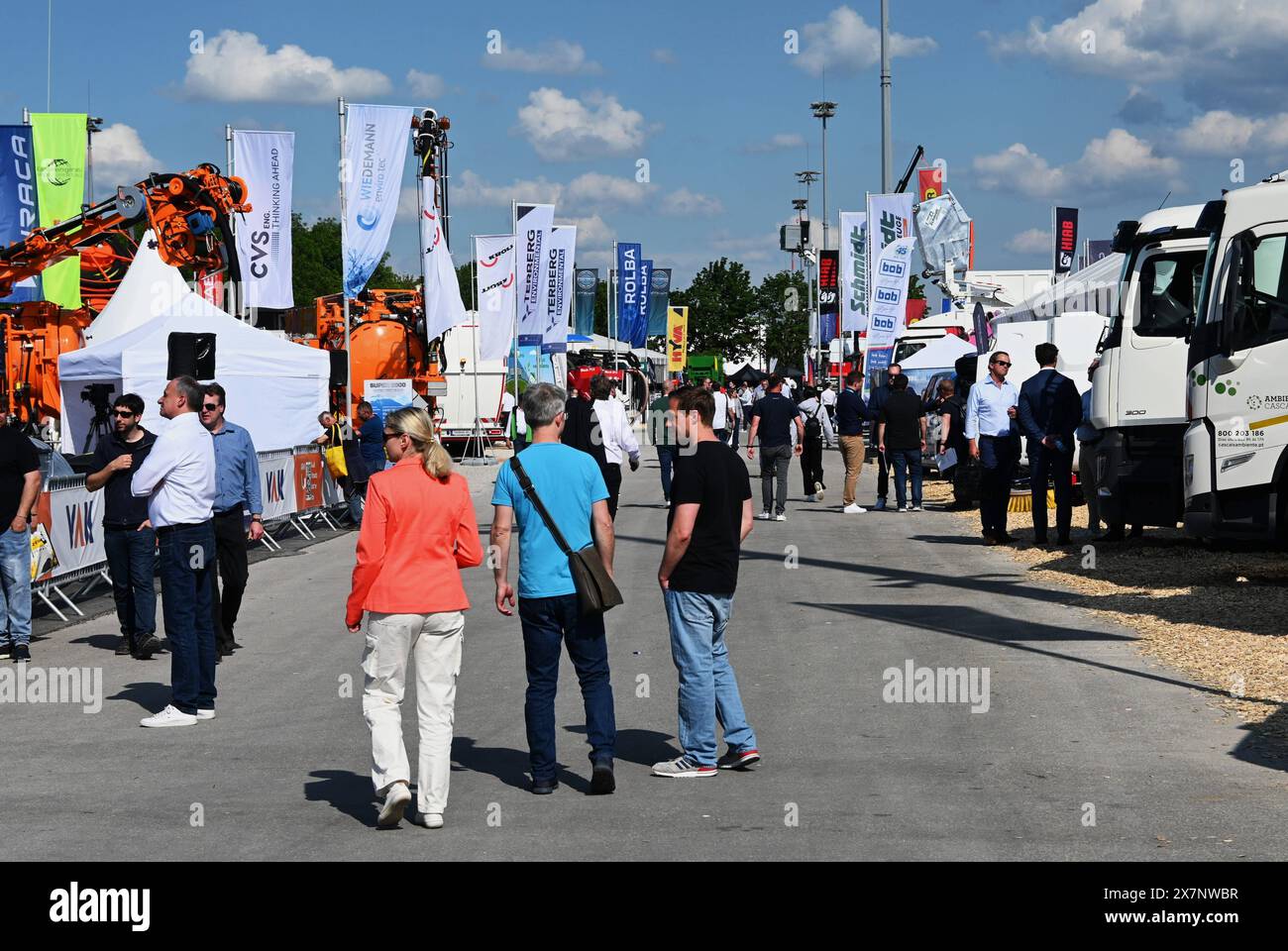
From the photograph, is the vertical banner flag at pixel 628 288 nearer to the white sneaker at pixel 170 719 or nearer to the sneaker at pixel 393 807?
the white sneaker at pixel 170 719

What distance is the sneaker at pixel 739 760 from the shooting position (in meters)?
7.60

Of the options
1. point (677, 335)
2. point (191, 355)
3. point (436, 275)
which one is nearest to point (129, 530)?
point (191, 355)

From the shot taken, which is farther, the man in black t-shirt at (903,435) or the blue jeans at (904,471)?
the blue jeans at (904,471)

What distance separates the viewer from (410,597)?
22.0 feet

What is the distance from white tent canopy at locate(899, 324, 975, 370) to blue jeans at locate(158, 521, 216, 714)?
25964 millimetres

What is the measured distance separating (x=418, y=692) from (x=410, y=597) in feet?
1.43

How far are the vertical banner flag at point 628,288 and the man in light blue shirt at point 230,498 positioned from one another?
42358 mm

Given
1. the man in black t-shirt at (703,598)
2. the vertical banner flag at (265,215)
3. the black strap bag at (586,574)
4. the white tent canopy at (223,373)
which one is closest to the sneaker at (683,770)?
the man in black t-shirt at (703,598)

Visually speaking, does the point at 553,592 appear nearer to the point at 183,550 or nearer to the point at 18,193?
the point at 183,550

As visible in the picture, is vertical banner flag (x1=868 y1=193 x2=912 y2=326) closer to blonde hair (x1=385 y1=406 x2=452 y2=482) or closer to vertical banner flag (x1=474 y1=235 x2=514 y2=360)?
vertical banner flag (x1=474 y1=235 x2=514 y2=360)

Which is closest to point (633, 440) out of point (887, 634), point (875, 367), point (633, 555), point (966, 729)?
point (633, 555)

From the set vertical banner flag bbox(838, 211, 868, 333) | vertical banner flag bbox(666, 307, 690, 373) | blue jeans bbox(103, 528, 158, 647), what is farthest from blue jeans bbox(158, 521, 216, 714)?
vertical banner flag bbox(666, 307, 690, 373)

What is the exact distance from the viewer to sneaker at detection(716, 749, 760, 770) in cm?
760

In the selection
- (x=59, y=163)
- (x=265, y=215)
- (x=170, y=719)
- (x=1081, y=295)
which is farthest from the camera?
(x=59, y=163)
